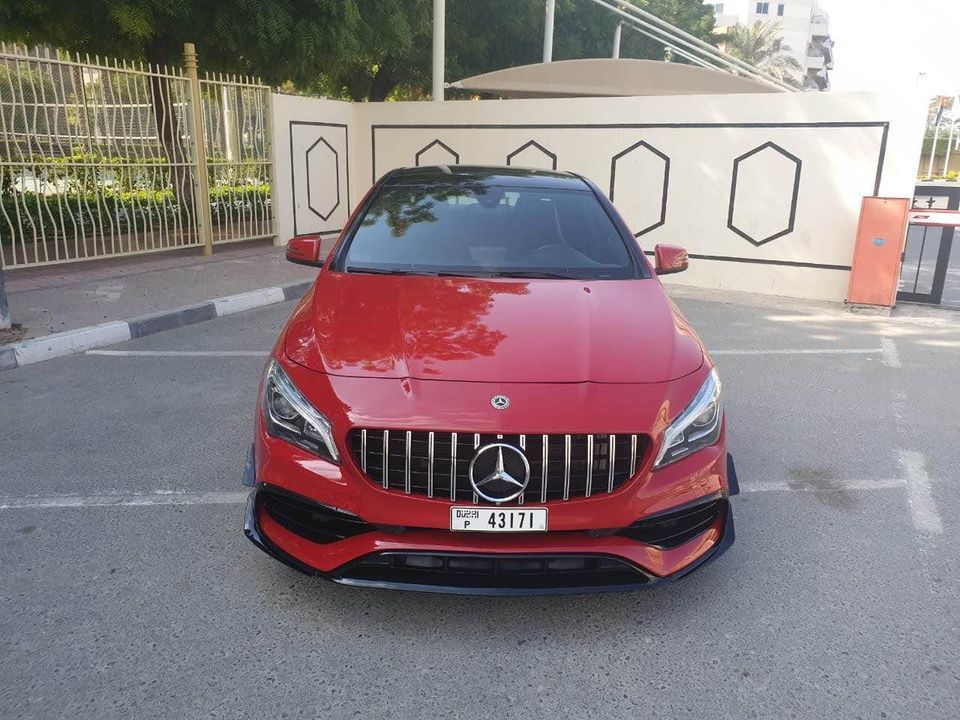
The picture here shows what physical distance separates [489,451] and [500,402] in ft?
0.56

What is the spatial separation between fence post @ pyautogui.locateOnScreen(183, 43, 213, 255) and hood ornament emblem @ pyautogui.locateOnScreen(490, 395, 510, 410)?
878 cm

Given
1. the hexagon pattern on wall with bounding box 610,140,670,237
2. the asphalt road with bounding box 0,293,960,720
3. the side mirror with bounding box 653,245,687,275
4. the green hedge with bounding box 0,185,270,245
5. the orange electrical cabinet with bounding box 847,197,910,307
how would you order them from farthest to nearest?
the hexagon pattern on wall with bounding box 610,140,670,237
the green hedge with bounding box 0,185,270,245
the orange electrical cabinet with bounding box 847,197,910,307
the side mirror with bounding box 653,245,687,275
the asphalt road with bounding box 0,293,960,720

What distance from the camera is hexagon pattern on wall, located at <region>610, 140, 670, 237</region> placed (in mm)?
10125

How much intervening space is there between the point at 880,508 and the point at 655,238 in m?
7.17

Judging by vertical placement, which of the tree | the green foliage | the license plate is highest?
the tree

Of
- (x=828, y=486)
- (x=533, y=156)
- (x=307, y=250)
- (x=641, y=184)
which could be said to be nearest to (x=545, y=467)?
(x=828, y=486)

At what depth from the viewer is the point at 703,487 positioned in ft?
8.37

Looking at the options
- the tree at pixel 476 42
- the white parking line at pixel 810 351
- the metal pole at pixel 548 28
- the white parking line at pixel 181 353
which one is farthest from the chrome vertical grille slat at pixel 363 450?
the metal pole at pixel 548 28

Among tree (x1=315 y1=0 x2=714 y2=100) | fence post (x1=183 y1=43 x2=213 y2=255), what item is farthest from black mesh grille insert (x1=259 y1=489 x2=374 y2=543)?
tree (x1=315 y1=0 x2=714 y2=100)

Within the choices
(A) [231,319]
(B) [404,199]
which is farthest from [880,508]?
(A) [231,319]

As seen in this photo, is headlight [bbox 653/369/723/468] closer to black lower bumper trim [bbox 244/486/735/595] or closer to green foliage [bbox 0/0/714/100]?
black lower bumper trim [bbox 244/486/735/595]

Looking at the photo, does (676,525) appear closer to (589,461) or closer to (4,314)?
(589,461)

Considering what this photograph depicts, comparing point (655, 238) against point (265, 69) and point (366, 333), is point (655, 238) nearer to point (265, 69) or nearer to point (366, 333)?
point (265, 69)

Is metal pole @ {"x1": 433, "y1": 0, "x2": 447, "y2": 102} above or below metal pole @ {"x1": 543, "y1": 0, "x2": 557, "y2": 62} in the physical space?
below
